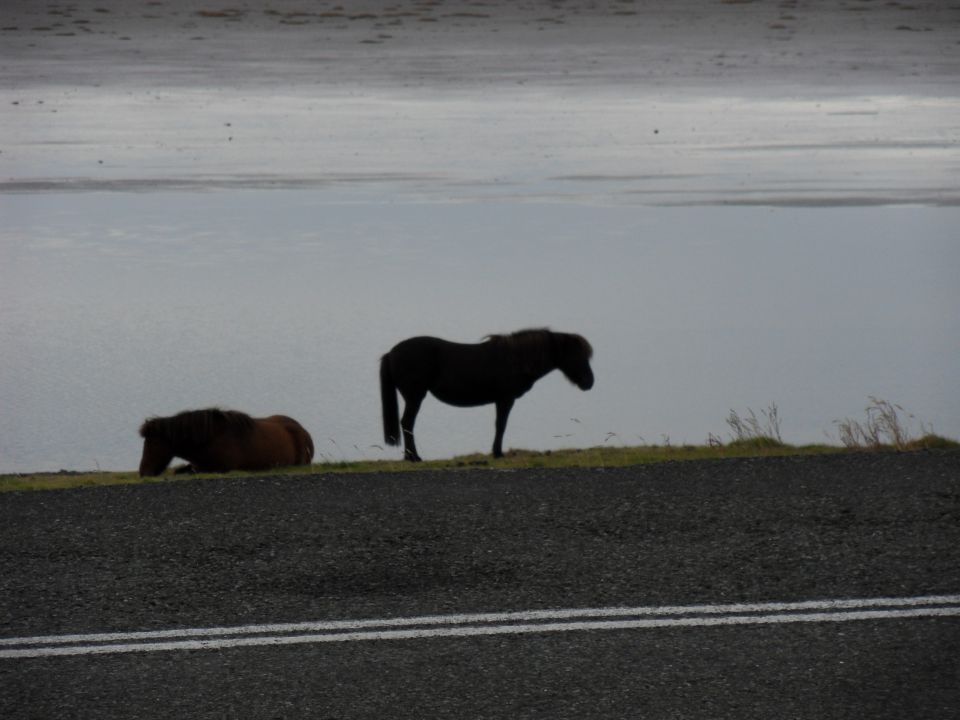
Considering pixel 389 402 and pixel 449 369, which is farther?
pixel 389 402

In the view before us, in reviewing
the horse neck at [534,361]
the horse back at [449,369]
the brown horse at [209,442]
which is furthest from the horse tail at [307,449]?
the horse neck at [534,361]

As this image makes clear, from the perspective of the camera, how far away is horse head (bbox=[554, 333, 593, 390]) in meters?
12.2

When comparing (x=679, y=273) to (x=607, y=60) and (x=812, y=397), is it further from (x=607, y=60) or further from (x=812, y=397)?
(x=607, y=60)

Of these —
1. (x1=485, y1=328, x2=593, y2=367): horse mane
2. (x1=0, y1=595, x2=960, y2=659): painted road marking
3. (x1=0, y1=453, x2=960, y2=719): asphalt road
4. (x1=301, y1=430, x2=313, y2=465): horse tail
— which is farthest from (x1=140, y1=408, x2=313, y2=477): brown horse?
(x1=0, y1=595, x2=960, y2=659): painted road marking

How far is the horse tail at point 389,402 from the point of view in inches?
483

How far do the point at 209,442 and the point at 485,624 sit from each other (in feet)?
15.3

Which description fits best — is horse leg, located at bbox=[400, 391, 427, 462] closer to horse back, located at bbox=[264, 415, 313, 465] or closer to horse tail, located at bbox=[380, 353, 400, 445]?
horse tail, located at bbox=[380, 353, 400, 445]

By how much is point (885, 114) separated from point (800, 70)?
27.3 ft

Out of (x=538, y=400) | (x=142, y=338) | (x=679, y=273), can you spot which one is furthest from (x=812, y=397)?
(x=142, y=338)

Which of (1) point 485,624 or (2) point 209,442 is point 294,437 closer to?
(2) point 209,442

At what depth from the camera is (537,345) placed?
12.2 meters

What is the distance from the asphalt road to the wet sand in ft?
47.9

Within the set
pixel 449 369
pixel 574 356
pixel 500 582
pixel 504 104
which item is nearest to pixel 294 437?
pixel 449 369

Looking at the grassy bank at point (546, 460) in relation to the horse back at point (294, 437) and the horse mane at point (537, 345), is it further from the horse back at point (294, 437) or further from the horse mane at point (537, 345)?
the horse mane at point (537, 345)
